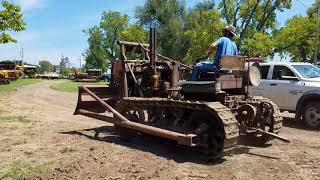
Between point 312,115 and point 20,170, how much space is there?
29.2ft

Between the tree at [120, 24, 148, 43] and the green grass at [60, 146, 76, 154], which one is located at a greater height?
the tree at [120, 24, 148, 43]

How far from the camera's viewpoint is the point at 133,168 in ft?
26.3

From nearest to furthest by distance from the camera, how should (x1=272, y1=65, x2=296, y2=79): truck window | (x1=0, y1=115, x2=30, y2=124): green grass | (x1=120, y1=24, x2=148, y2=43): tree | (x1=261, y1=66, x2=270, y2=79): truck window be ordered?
(x1=0, y1=115, x2=30, y2=124): green grass < (x1=272, y1=65, x2=296, y2=79): truck window < (x1=261, y1=66, x2=270, y2=79): truck window < (x1=120, y1=24, x2=148, y2=43): tree

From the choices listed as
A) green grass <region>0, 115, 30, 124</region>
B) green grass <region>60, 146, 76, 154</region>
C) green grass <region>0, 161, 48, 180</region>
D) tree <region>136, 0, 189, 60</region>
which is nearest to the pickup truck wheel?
green grass <region>60, 146, 76, 154</region>

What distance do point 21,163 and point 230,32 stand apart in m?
4.96

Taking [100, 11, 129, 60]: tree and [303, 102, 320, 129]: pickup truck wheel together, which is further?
[100, 11, 129, 60]: tree

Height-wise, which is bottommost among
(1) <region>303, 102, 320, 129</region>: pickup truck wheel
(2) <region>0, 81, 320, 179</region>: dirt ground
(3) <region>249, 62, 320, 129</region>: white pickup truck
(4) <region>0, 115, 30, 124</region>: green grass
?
(2) <region>0, 81, 320, 179</region>: dirt ground

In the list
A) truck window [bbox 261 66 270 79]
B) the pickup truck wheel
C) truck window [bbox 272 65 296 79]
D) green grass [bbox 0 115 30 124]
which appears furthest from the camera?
truck window [bbox 261 66 270 79]

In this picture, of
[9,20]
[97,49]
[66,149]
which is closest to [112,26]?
[97,49]

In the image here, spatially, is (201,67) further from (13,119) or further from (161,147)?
(13,119)

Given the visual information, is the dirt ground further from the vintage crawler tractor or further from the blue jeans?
the blue jeans

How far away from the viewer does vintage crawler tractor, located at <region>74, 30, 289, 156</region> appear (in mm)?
9062

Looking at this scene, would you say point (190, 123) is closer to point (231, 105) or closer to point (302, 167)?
point (231, 105)

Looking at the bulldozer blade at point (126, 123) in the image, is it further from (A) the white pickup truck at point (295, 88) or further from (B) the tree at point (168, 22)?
(B) the tree at point (168, 22)
